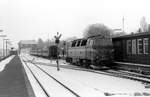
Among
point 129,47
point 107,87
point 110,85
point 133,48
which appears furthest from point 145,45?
point 107,87

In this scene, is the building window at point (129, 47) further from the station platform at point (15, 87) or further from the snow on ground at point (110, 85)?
the station platform at point (15, 87)

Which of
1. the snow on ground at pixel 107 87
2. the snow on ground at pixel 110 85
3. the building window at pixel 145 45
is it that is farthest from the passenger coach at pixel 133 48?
the snow on ground at pixel 107 87

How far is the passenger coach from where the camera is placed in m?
23.5

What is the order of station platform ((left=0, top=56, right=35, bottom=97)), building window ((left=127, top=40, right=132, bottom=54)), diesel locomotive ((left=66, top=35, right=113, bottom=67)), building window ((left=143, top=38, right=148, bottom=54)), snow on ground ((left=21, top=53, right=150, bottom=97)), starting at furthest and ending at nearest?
diesel locomotive ((left=66, top=35, right=113, bottom=67)) → building window ((left=127, top=40, right=132, bottom=54)) → building window ((left=143, top=38, right=148, bottom=54)) → station platform ((left=0, top=56, right=35, bottom=97)) → snow on ground ((left=21, top=53, right=150, bottom=97))

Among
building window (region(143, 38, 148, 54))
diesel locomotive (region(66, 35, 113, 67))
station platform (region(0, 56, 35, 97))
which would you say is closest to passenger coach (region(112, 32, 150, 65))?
building window (region(143, 38, 148, 54))

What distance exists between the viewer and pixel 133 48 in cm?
2588

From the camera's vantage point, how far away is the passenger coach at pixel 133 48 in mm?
23453

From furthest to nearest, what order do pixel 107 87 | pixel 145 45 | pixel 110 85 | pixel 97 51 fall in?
pixel 97 51 → pixel 145 45 → pixel 110 85 → pixel 107 87

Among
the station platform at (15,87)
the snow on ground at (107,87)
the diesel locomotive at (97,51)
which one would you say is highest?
the diesel locomotive at (97,51)

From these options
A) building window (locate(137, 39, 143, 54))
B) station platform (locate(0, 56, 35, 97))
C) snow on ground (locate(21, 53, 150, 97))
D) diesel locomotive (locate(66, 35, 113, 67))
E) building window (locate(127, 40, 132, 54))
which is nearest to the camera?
snow on ground (locate(21, 53, 150, 97))

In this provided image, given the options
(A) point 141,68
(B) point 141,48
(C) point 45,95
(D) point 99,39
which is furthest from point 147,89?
(D) point 99,39

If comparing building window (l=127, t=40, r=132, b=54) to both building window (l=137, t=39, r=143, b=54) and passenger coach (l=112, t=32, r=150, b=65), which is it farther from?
building window (l=137, t=39, r=143, b=54)

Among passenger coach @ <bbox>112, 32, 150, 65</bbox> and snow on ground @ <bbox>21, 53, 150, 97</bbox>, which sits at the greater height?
passenger coach @ <bbox>112, 32, 150, 65</bbox>

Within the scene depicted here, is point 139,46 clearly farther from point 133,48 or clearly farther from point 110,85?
point 110,85
